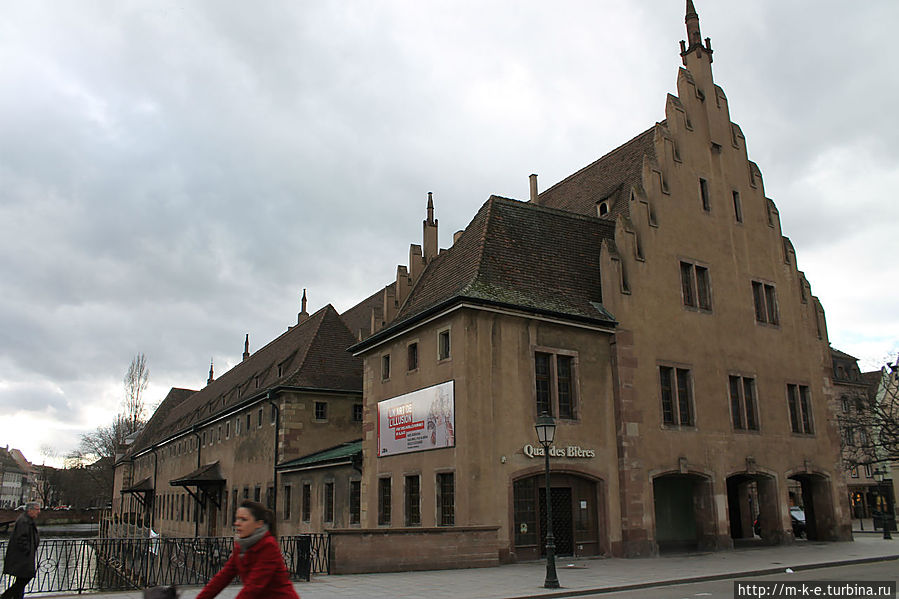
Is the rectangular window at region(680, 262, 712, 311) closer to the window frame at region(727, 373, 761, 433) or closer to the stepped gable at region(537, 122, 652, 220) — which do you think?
the window frame at region(727, 373, 761, 433)

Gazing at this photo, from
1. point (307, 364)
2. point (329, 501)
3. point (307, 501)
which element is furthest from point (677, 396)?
point (307, 364)

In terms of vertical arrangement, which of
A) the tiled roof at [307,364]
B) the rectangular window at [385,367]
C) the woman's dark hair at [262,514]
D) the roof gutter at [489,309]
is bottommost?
the woman's dark hair at [262,514]

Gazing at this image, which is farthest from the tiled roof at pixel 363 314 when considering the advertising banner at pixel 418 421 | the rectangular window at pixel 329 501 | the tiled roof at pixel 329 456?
the advertising banner at pixel 418 421

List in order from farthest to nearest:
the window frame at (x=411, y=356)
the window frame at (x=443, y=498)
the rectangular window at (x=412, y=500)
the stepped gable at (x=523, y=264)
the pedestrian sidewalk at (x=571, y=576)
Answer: the window frame at (x=411, y=356), the rectangular window at (x=412, y=500), the stepped gable at (x=523, y=264), the window frame at (x=443, y=498), the pedestrian sidewalk at (x=571, y=576)

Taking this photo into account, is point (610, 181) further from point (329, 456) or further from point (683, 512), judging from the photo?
point (329, 456)

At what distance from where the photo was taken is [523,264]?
81.3 feet

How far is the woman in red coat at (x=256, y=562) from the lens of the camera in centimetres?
542

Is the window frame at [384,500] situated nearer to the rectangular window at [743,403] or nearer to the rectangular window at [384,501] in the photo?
the rectangular window at [384,501]

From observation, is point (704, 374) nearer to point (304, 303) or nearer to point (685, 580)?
point (685, 580)

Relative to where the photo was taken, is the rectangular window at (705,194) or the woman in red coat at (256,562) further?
the rectangular window at (705,194)

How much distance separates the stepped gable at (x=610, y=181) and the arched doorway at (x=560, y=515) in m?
11.4

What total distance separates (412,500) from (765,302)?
1641 centimetres

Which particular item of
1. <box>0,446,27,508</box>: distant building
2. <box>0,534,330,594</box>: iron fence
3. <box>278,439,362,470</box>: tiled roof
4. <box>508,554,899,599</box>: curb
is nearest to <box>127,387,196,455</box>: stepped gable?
<box>278,439,362,470</box>: tiled roof

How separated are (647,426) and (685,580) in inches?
324
